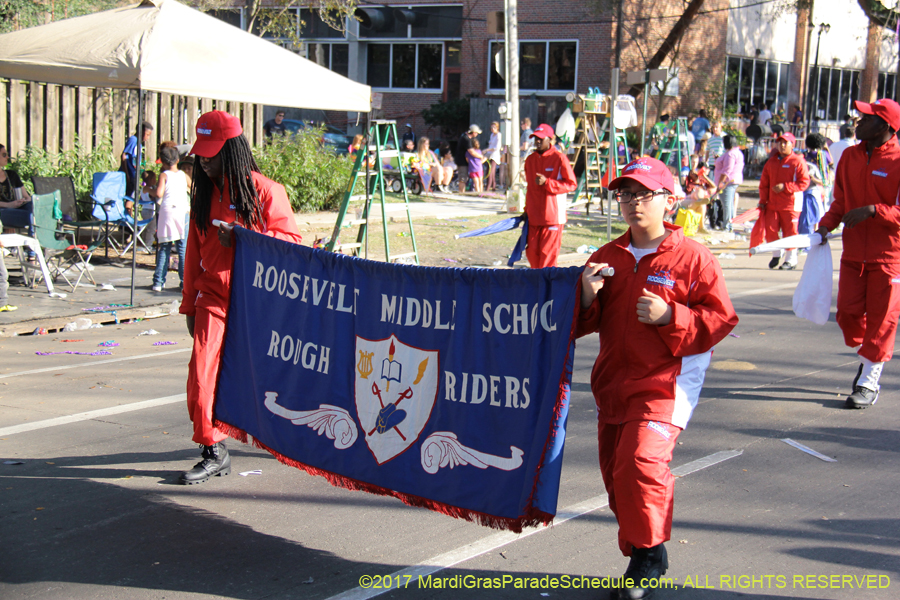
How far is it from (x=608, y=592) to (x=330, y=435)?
4.88ft

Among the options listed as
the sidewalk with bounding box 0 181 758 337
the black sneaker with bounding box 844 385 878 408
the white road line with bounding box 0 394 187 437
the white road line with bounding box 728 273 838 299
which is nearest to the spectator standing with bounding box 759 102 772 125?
the sidewalk with bounding box 0 181 758 337

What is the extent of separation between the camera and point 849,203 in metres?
6.58

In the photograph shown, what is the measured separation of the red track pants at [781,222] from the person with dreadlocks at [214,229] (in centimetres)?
999

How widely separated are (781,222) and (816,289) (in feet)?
22.9

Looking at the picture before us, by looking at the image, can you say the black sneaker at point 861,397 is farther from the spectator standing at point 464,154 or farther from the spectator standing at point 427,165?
the spectator standing at point 464,154

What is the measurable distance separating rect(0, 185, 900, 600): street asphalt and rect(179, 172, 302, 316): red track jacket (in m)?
1.10

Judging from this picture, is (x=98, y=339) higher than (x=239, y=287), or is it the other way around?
(x=239, y=287)

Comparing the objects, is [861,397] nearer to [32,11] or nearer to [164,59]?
[164,59]

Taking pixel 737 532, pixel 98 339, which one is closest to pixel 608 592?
Answer: pixel 737 532

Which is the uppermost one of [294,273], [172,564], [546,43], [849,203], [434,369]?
[546,43]

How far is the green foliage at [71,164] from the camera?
1422 cm

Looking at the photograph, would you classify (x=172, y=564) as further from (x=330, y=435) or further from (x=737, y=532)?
(x=737, y=532)

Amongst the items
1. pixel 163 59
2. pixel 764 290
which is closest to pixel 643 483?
pixel 163 59

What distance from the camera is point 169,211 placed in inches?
435
